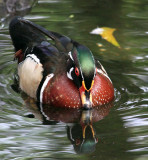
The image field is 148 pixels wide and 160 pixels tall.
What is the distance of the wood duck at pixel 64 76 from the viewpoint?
602 centimetres

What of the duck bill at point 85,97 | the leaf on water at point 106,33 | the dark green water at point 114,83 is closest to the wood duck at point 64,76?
the duck bill at point 85,97

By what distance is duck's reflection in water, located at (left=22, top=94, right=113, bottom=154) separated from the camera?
5.36m

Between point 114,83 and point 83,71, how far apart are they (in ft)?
4.00

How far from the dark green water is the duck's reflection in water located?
3 centimetres

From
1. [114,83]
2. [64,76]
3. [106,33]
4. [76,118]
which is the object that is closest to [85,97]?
[76,118]

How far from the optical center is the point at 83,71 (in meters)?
5.94

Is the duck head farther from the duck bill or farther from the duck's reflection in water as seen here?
the duck's reflection in water

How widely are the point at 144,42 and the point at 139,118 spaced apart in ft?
8.77

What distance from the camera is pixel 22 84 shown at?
7.04 metres

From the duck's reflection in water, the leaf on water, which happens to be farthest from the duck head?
the leaf on water

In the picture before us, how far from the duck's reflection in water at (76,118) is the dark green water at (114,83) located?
3 centimetres

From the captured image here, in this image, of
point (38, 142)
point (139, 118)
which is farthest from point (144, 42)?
point (38, 142)

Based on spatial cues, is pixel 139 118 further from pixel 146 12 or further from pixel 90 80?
pixel 146 12

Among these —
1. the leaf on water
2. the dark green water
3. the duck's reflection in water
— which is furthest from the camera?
the leaf on water
